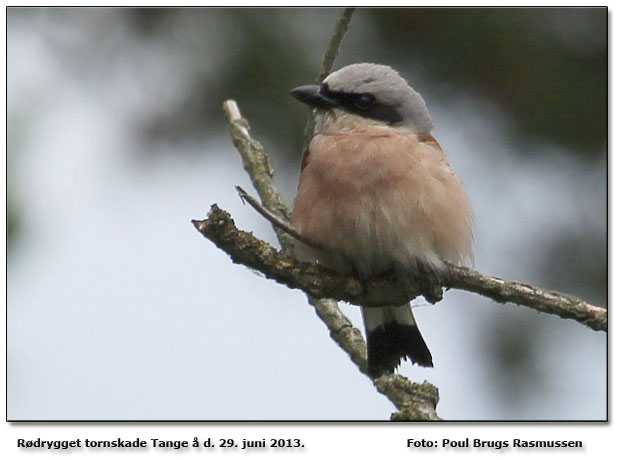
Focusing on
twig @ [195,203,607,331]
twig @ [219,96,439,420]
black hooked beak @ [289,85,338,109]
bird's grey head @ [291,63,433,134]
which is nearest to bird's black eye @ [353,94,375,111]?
bird's grey head @ [291,63,433,134]

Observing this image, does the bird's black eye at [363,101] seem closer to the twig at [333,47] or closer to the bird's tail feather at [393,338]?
the twig at [333,47]

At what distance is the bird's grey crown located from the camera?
4.10 m

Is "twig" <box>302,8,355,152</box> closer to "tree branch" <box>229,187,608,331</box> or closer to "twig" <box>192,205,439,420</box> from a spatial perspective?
"twig" <box>192,205,439,420</box>

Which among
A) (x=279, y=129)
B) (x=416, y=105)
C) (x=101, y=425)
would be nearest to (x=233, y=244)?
(x=101, y=425)

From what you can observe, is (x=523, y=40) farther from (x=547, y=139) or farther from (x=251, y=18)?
(x=251, y=18)

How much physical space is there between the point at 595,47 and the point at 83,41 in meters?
2.82

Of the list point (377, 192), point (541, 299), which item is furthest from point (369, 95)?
point (541, 299)

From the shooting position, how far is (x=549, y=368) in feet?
18.2

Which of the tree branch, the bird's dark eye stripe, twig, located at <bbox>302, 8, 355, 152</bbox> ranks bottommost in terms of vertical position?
the tree branch

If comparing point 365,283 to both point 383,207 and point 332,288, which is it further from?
point 383,207

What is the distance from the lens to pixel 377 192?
3.74m

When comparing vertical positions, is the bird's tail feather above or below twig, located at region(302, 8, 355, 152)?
below

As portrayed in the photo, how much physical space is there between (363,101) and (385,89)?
0.37 ft

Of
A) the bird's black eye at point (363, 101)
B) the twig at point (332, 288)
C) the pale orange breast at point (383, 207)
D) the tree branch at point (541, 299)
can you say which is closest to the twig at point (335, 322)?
the twig at point (332, 288)
